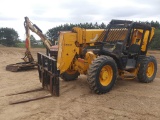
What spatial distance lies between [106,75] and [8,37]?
102 feet

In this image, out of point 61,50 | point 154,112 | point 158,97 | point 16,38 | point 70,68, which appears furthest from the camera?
point 16,38

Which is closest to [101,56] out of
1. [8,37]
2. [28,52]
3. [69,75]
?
[69,75]

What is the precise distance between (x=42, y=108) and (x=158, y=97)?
10.5 feet

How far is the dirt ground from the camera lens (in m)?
5.81

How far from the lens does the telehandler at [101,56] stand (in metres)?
7.43

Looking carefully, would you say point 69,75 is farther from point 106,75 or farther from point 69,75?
point 106,75

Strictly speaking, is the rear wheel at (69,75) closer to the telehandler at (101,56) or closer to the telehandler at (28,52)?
the telehandler at (101,56)

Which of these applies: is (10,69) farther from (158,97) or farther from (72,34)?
(158,97)

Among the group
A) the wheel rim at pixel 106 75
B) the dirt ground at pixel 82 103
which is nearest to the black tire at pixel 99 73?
the wheel rim at pixel 106 75

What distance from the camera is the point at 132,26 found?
8305 mm

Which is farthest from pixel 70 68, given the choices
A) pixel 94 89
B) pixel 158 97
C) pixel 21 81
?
pixel 158 97

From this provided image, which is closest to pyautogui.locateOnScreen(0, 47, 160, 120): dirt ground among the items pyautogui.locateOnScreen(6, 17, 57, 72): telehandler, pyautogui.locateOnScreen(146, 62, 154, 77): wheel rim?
pyautogui.locateOnScreen(146, 62, 154, 77): wheel rim

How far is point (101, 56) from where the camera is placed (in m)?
7.66

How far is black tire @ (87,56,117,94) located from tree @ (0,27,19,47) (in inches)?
1226
